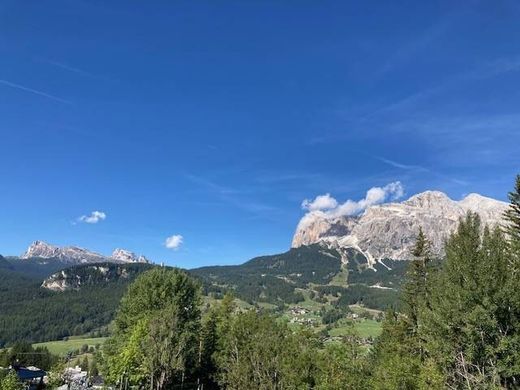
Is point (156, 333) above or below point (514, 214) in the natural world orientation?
below

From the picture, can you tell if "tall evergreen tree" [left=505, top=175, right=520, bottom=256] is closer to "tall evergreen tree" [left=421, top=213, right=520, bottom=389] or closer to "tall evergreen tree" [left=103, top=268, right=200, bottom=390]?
"tall evergreen tree" [left=421, top=213, right=520, bottom=389]

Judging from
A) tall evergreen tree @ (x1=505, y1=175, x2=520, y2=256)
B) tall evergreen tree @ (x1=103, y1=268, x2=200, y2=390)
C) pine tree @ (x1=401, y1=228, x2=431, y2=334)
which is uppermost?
tall evergreen tree @ (x1=505, y1=175, x2=520, y2=256)

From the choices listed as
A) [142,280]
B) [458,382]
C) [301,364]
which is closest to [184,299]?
[142,280]

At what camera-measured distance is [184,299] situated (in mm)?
65000

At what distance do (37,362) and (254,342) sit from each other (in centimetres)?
10454

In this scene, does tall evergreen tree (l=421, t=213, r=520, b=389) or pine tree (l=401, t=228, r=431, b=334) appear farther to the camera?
pine tree (l=401, t=228, r=431, b=334)

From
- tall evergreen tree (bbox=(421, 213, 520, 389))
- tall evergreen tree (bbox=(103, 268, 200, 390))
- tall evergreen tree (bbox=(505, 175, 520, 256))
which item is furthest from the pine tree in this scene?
tall evergreen tree (bbox=(103, 268, 200, 390))

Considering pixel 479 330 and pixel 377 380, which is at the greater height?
pixel 479 330

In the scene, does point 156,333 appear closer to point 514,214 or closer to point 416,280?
point 416,280

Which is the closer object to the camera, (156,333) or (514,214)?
(514,214)

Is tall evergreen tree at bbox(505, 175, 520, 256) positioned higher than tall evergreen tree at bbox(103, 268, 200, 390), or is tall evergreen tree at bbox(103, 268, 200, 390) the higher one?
tall evergreen tree at bbox(505, 175, 520, 256)

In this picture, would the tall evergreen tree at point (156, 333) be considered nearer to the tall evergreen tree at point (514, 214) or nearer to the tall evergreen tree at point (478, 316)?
the tall evergreen tree at point (478, 316)

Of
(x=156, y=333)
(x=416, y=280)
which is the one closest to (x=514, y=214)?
(x=416, y=280)

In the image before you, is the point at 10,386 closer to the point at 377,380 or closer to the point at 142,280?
the point at 377,380
